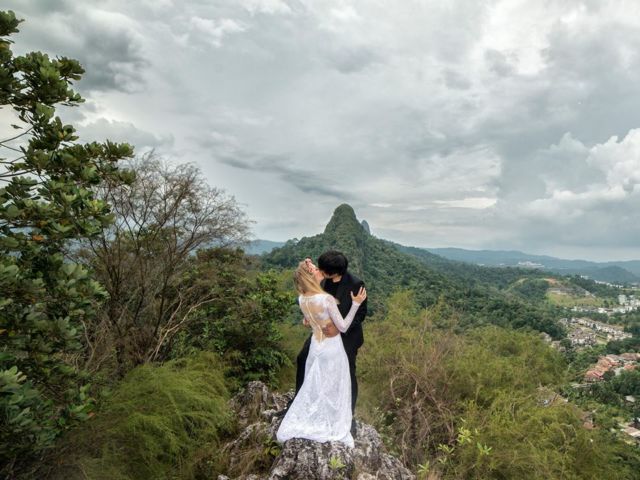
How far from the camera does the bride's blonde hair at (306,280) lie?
345 centimetres

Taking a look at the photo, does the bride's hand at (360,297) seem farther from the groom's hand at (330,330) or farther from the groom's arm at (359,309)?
the groom's hand at (330,330)

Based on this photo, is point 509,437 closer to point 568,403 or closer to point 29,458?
point 568,403

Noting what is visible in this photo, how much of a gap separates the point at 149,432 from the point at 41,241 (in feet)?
10.1

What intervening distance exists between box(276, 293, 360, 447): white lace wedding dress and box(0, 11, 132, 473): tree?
1.82m

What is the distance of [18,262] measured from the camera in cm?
222

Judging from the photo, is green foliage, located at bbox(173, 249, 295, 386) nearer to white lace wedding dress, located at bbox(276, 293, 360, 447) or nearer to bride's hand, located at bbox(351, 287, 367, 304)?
white lace wedding dress, located at bbox(276, 293, 360, 447)

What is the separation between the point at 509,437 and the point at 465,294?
26.6m

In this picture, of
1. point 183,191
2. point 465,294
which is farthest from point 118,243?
point 465,294

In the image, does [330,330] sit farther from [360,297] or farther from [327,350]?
[360,297]

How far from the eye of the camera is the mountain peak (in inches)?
1891

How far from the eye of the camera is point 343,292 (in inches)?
142

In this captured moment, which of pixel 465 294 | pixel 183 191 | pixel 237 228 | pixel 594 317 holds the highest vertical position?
pixel 183 191

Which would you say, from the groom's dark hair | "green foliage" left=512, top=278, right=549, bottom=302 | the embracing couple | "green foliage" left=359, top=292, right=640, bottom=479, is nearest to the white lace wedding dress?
the embracing couple

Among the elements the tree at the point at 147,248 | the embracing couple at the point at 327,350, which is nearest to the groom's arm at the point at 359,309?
the embracing couple at the point at 327,350
